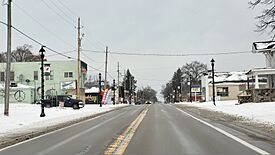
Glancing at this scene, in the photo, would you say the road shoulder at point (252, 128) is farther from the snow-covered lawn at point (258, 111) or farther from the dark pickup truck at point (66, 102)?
the dark pickup truck at point (66, 102)

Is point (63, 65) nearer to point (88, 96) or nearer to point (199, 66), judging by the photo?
point (88, 96)

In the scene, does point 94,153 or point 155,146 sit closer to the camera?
point 94,153

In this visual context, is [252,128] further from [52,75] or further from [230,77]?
[230,77]

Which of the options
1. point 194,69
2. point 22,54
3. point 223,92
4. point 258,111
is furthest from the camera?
point 194,69

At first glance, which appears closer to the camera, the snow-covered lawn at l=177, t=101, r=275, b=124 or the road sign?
the snow-covered lawn at l=177, t=101, r=275, b=124

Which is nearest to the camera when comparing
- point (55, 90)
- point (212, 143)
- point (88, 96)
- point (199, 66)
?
point (212, 143)

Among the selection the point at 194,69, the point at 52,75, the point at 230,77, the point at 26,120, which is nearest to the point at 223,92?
the point at 230,77

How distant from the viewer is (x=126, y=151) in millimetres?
11992

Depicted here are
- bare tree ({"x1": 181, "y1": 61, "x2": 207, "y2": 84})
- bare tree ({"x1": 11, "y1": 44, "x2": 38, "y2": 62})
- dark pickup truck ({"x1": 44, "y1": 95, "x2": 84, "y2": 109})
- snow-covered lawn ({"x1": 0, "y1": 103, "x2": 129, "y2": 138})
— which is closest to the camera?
snow-covered lawn ({"x1": 0, "y1": 103, "x2": 129, "y2": 138})

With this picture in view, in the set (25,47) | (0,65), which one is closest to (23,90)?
(0,65)

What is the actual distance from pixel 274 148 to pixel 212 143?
7.21 feet

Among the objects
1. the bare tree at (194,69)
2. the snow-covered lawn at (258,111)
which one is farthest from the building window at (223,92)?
the bare tree at (194,69)

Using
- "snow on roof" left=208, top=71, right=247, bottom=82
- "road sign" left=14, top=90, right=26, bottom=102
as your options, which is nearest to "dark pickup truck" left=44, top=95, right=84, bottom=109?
"road sign" left=14, top=90, right=26, bottom=102

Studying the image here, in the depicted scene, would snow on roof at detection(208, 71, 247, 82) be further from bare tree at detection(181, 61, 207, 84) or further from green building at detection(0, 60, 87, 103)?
bare tree at detection(181, 61, 207, 84)
